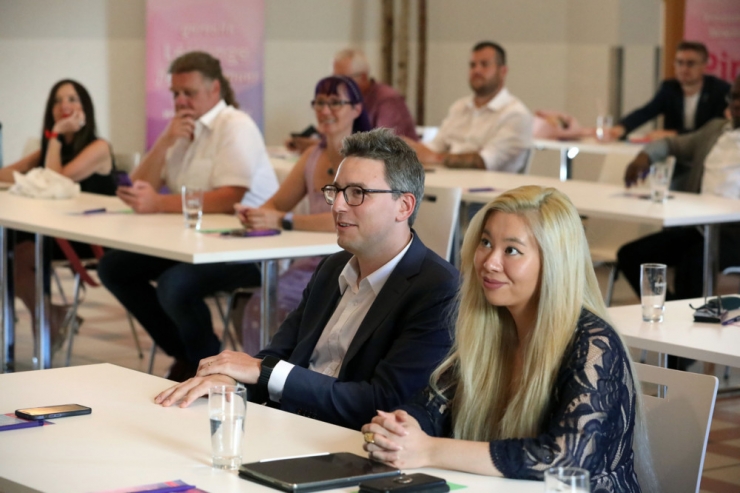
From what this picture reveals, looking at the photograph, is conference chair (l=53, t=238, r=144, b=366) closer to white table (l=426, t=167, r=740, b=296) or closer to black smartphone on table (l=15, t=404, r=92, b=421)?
white table (l=426, t=167, r=740, b=296)

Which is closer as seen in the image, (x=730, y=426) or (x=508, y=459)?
(x=508, y=459)

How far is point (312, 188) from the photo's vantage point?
4.62m

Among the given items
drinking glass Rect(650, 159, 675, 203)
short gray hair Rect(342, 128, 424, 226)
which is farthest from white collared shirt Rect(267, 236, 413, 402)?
drinking glass Rect(650, 159, 675, 203)

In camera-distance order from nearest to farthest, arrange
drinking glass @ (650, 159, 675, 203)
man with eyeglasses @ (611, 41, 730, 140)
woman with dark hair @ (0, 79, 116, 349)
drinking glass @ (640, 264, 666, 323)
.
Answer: drinking glass @ (640, 264, 666, 323) → drinking glass @ (650, 159, 675, 203) → woman with dark hair @ (0, 79, 116, 349) → man with eyeglasses @ (611, 41, 730, 140)

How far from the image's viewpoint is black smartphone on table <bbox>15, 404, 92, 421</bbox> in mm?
2115

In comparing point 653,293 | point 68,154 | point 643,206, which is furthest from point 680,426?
point 68,154

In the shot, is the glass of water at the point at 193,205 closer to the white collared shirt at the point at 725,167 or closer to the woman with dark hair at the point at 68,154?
the woman with dark hair at the point at 68,154

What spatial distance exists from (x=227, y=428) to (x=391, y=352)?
65 cm

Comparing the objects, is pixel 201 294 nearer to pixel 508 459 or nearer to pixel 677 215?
pixel 677 215

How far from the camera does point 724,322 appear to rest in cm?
304

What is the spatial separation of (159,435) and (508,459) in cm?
64

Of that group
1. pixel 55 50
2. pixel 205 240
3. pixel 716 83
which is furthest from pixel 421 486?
pixel 55 50

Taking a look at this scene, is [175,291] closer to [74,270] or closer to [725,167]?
[74,270]

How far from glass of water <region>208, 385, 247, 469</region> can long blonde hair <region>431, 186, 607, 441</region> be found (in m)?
0.44
